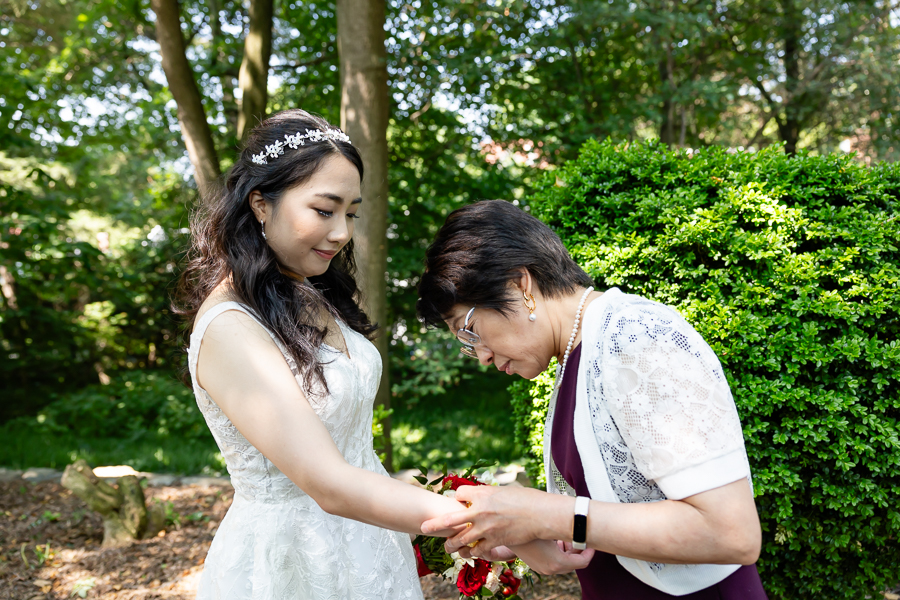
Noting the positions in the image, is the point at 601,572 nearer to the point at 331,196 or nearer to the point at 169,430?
the point at 331,196

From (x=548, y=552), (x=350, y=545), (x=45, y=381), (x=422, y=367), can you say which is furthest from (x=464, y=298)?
(x=45, y=381)

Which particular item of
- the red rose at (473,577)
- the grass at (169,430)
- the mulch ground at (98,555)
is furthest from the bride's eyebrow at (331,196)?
the grass at (169,430)

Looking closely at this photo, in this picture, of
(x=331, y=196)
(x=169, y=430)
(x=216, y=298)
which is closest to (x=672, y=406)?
(x=331, y=196)

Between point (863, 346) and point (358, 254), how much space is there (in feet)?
10.2

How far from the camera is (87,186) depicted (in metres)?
8.58

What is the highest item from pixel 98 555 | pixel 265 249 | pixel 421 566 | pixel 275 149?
pixel 275 149

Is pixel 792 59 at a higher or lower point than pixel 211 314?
higher

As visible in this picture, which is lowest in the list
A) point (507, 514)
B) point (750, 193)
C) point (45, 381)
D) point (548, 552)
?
point (45, 381)

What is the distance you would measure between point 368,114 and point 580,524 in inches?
145

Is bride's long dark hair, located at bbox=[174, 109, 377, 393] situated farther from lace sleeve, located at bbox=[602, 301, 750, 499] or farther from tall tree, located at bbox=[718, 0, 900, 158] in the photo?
tall tree, located at bbox=[718, 0, 900, 158]

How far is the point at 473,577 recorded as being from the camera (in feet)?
6.36

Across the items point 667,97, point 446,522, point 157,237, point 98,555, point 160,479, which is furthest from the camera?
point 157,237

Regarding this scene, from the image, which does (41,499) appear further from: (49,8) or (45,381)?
(49,8)

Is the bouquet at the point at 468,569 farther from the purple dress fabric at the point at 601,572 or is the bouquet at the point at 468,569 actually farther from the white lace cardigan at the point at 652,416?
the white lace cardigan at the point at 652,416
